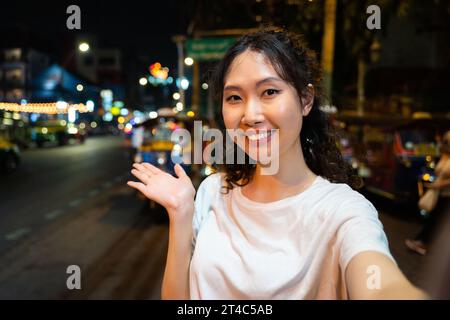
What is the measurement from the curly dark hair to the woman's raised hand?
21 cm

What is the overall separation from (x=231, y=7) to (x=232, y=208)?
531 inches

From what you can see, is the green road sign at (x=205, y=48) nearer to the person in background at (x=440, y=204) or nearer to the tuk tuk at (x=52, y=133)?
the person in background at (x=440, y=204)

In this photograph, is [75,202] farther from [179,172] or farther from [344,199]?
[344,199]

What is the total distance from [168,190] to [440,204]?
18.0ft

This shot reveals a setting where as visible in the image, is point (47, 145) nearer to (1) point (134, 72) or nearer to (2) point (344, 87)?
(2) point (344, 87)

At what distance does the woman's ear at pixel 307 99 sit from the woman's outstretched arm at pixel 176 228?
488 mm

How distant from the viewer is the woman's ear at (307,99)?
1628 mm

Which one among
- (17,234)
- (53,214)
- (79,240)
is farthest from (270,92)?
(53,214)

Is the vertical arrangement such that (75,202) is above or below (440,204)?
below

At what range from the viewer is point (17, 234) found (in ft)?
24.1

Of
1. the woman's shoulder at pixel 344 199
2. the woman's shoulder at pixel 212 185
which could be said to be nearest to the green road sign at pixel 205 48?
the woman's shoulder at pixel 212 185

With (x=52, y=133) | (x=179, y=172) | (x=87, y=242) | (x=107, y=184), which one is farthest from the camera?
(x=52, y=133)

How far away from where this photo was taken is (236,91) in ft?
5.02

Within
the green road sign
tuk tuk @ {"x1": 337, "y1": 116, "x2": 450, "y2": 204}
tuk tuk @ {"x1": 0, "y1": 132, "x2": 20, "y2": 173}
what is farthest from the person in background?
tuk tuk @ {"x1": 0, "y1": 132, "x2": 20, "y2": 173}
